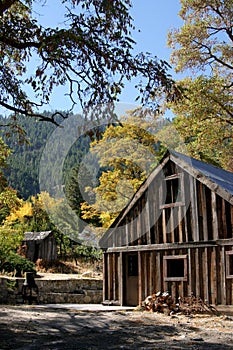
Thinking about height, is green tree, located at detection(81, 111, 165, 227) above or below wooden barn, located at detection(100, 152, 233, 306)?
above

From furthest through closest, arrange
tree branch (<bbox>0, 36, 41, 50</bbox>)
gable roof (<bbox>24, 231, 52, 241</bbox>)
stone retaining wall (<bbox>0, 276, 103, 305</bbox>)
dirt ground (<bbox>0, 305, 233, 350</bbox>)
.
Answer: gable roof (<bbox>24, 231, 52, 241</bbox>), stone retaining wall (<bbox>0, 276, 103, 305</bbox>), tree branch (<bbox>0, 36, 41, 50</bbox>), dirt ground (<bbox>0, 305, 233, 350</bbox>)

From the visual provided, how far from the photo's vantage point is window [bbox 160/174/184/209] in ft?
50.4

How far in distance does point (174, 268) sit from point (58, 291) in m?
8.92

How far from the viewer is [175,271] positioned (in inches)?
632

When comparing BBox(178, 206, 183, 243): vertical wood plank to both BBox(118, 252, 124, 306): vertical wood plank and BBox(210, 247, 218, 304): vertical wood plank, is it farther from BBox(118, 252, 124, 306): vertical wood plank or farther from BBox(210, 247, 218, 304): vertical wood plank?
BBox(118, 252, 124, 306): vertical wood plank

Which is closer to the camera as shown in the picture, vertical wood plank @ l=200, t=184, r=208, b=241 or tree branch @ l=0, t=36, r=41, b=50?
tree branch @ l=0, t=36, r=41, b=50

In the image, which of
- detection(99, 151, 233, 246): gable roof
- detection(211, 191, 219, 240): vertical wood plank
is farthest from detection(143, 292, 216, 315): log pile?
detection(99, 151, 233, 246): gable roof

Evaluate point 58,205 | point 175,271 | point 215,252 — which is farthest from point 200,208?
point 58,205

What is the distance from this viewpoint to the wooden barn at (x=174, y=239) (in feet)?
45.9

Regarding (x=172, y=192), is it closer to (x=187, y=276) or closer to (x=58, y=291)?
(x=187, y=276)

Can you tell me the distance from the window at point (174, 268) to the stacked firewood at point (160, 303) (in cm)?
63

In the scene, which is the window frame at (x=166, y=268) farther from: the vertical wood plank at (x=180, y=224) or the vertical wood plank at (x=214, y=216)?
the vertical wood plank at (x=214, y=216)

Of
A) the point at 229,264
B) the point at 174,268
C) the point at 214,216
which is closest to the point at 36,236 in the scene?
the point at 174,268

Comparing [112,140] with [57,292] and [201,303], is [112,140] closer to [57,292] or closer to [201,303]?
[57,292]
